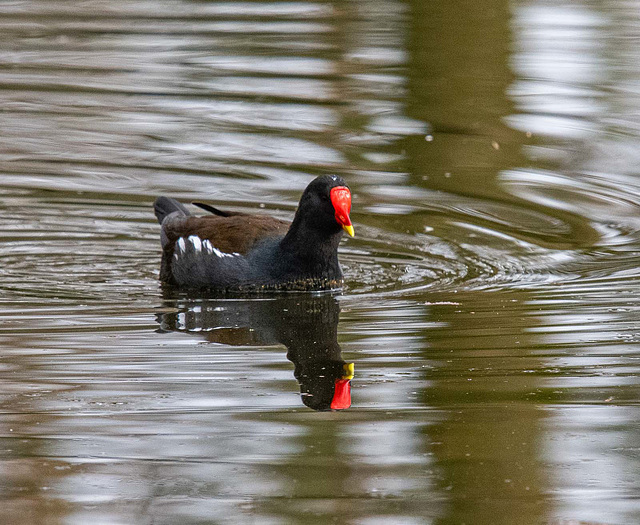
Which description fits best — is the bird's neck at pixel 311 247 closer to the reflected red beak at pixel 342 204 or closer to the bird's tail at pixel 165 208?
the reflected red beak at pixel 342 204

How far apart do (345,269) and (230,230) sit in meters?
0.76

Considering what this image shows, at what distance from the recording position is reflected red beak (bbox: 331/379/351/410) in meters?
4.69

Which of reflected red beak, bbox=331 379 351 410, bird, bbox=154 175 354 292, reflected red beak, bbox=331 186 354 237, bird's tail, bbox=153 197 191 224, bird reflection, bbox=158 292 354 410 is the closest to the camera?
reflected red beak, bbox=331 379 351 410

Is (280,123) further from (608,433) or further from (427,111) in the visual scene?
(608,433)

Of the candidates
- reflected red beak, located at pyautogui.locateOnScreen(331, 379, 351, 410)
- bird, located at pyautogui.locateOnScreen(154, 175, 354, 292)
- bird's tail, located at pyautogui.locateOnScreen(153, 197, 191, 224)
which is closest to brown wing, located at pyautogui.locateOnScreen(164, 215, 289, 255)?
bird, located at pyautogui.locateOnScreen(154, 175, 354, 292)

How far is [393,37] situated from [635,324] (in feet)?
27.2

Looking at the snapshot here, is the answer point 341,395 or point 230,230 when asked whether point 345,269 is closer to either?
point 230,230

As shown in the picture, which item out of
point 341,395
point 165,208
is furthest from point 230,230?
point 341,395

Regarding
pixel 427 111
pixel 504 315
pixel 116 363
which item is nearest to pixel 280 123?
pixel 427 111

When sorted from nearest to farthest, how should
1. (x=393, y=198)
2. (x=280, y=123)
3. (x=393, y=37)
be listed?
(x=393, y=198) < (x=280, y=123) < (x=393, y=37)

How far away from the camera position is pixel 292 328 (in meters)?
6.04

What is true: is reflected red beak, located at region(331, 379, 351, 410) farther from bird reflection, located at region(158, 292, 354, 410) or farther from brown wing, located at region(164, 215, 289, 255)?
brown wing, located at region(164, 215, 289, 255)

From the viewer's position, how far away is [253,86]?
11.7m

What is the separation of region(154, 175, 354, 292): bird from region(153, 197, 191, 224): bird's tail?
2.22 ft
